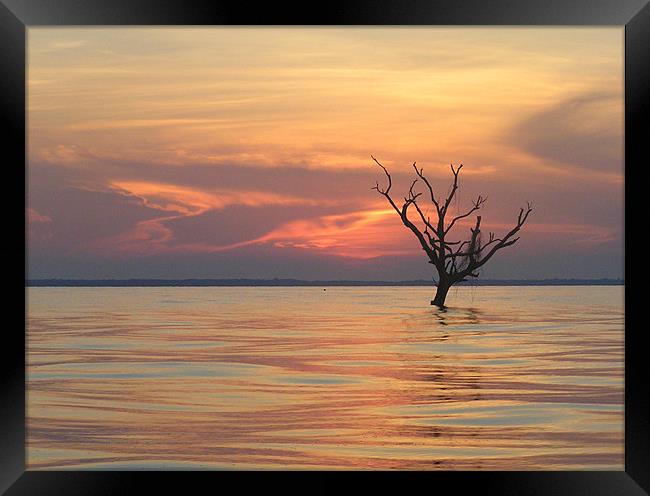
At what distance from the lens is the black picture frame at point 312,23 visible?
9.20 feet

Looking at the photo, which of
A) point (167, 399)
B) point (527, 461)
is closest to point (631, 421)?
point (527, 461)

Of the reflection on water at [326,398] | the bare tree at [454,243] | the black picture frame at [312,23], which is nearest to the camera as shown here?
the black picture frame at [312,23]

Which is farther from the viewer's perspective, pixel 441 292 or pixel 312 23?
pixel 441 292

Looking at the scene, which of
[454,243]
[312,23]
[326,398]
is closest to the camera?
[312,23]

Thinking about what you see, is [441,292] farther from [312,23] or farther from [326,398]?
[312,23]

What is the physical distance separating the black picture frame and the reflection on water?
2.97 ft

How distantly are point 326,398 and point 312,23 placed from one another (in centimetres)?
288

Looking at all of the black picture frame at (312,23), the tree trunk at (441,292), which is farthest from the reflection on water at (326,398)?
the tree trunk at (441,292)

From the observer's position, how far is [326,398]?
211 inches

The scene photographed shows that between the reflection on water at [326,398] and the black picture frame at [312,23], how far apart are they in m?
0.90

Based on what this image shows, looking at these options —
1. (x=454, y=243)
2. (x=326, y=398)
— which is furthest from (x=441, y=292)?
(x=326, y=398)

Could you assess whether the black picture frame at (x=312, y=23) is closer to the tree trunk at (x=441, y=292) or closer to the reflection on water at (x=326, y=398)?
the reflection on water at (x=326, y=398)

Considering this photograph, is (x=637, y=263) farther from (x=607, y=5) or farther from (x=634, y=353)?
(x=607, y=5)

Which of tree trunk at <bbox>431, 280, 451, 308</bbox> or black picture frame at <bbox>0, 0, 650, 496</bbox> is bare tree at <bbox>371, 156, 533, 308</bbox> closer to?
tree trunk at <bbox>431, 280, 451, 308</bbox>
